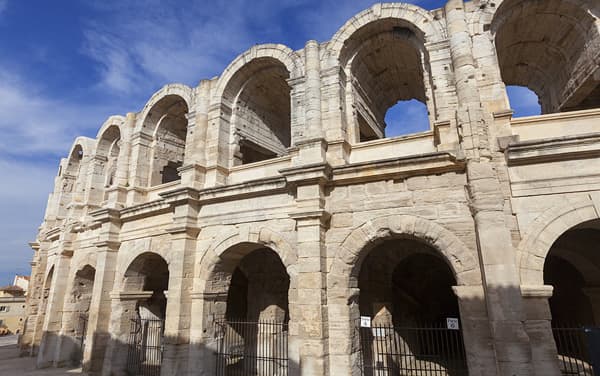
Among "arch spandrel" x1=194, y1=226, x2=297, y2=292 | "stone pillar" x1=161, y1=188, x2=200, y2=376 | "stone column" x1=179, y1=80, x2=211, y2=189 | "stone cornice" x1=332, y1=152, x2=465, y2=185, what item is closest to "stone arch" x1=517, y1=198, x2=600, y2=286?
"stone cornice" x1=332, y1=152, x2=465, y2=185

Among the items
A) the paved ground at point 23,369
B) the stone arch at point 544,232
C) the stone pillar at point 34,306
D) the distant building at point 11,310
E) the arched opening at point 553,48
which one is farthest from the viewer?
the distant building at point 11,310

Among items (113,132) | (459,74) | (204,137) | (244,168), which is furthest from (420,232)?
(113,132)

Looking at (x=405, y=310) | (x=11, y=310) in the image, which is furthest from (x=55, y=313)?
(x=11, y=310)

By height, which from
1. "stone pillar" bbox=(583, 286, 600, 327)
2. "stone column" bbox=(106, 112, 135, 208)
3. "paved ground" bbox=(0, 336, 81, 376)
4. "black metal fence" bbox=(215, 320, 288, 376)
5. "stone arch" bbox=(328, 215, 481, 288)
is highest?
"stone column" bbox=(106, 112, 135, 208)

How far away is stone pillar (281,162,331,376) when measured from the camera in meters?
6.00

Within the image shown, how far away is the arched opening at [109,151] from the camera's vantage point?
12.7 m

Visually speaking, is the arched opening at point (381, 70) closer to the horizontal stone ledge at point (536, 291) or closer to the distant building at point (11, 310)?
the horizontal stone ledge at point (536, 291)

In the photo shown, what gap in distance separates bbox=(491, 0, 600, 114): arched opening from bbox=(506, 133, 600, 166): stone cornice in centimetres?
243

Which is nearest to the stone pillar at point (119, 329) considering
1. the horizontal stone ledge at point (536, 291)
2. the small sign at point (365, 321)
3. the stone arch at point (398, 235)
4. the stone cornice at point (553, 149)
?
the stone arch at point (398, 235)

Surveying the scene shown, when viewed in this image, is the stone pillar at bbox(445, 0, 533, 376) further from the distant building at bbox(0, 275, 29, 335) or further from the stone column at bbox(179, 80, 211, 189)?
the distant building at bbox(0, 275, 29, 335)

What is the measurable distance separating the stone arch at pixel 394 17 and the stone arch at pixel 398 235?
378cm

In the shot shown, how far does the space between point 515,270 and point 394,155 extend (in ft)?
9.44

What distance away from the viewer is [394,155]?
273 inches

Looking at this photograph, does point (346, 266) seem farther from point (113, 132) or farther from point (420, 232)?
point (113, 132)
